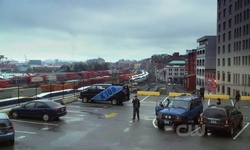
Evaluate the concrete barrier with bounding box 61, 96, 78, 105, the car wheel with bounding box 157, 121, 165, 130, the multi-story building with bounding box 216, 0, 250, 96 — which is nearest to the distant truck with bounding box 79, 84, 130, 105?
the concrete barrier with bounding box 61, 96, 78, 105

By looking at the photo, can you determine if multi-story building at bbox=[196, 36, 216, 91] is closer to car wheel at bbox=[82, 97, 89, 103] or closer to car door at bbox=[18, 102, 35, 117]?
car wheel at bbox=[82, 97, 89, 103]

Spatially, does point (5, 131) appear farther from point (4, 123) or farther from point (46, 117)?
point (46, 117)

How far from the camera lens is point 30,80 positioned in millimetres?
67625

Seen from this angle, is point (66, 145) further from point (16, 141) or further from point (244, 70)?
point (244, 70)

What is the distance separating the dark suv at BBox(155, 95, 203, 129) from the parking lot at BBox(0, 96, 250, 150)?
1.90 feet

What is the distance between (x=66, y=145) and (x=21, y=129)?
4700mm

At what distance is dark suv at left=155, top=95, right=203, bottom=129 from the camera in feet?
56.3

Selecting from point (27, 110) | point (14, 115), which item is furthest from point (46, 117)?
point (14, 115)

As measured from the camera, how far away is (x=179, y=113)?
1730 centimetres

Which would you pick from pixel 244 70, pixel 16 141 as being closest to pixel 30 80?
pixel 244 70

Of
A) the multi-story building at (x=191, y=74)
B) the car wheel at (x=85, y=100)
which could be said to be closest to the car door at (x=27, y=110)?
the car wheel at (x=85, y=100)

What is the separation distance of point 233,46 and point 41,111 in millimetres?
59907

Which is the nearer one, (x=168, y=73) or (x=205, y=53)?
(x=205, y=53)

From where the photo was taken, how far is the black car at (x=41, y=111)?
19594mm
